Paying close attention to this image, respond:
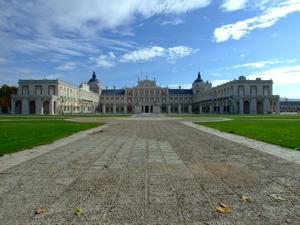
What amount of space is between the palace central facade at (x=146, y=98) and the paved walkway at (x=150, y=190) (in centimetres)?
8420

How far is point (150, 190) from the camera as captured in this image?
5.03 metres

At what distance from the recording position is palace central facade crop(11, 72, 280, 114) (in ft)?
310

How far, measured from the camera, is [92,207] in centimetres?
420

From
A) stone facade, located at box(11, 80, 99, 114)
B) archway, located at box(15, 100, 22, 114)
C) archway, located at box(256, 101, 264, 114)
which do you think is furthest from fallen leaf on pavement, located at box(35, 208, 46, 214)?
→ archway, located at box(256, 101, 264, 114)

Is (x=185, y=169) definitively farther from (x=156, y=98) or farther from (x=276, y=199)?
(x=156, y=98)

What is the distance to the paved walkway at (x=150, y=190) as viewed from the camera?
3.85m

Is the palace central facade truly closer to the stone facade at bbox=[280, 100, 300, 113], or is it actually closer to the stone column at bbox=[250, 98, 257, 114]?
the stone column at bbox=[250, 98, 257, 114]

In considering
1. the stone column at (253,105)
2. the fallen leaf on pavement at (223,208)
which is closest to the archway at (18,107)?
the stone column at (253,105)

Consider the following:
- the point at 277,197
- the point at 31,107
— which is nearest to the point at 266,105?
the point at 31,107

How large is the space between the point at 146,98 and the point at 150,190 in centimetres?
14101

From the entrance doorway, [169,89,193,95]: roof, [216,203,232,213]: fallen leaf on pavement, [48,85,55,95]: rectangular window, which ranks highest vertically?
[169,89,193,95]: roof

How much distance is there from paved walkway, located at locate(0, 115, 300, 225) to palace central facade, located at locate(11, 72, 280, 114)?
8420 centimetres

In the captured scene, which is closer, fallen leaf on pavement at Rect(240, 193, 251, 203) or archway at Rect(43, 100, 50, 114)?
fallen leaf on pavement at Rect(240, 193, 251, 203)

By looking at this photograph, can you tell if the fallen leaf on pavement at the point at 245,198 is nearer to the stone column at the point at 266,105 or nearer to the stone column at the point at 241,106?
the stone column at the point at 241,106
